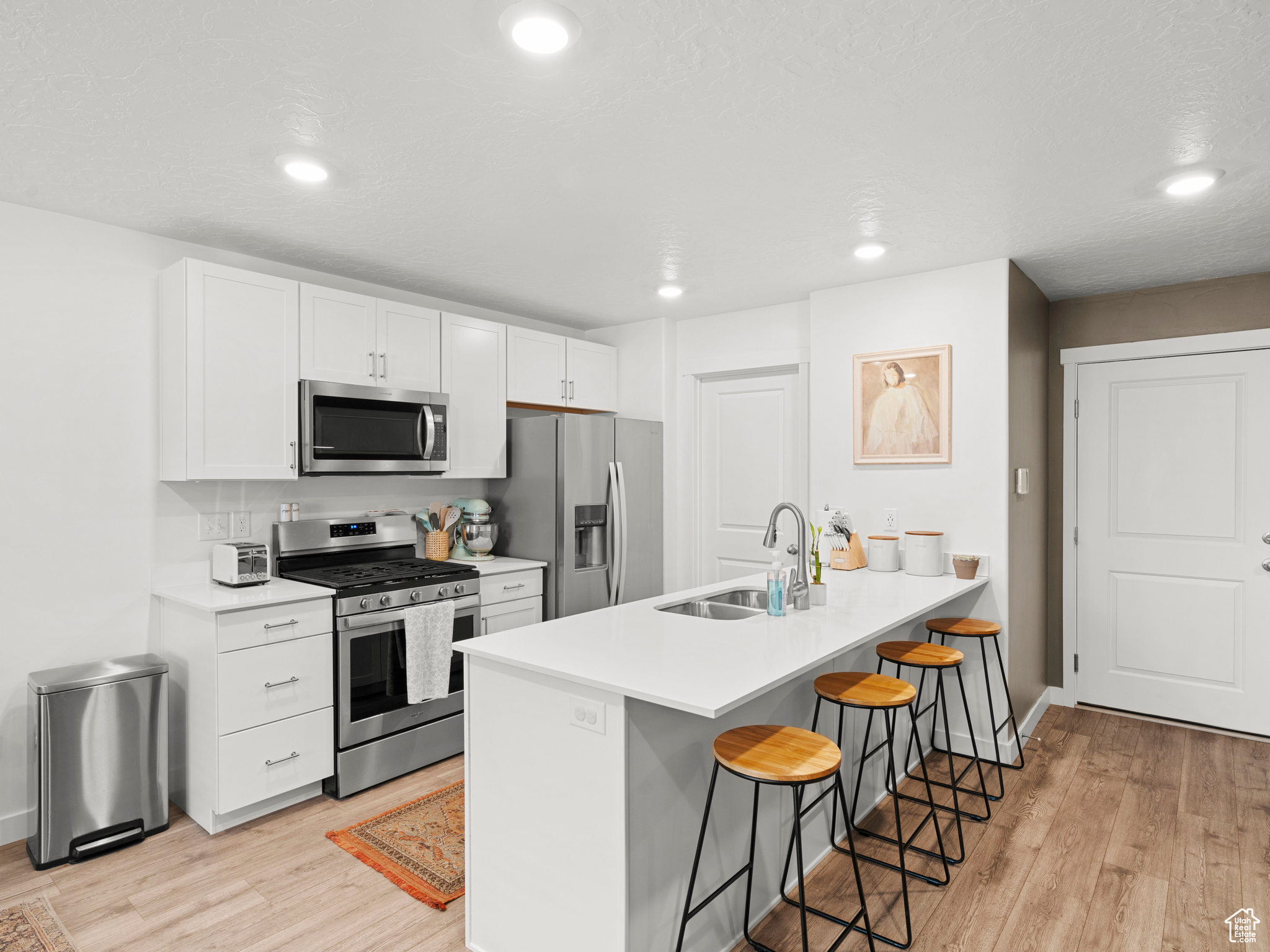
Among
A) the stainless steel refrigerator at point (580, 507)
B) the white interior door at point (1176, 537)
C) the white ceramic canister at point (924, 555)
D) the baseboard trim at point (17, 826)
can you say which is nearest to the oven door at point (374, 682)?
the stainless steel refrigerator at point (580, 507)

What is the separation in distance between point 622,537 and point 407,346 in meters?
1.59

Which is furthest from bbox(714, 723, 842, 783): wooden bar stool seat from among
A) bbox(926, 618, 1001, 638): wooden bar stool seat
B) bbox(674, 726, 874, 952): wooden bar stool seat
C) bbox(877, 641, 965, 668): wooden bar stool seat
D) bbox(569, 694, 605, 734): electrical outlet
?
bbox(926, 618, 1001, 638): wooden bar stool seat

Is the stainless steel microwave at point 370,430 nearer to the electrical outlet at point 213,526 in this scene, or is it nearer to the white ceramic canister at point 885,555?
the electrical outlet at point 213,526

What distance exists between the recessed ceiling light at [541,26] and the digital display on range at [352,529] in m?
2.61

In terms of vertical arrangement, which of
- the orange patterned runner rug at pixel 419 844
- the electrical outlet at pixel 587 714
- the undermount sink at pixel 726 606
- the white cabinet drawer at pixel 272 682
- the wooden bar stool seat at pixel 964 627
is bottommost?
the orange patterned runner rug at pixel 419 844

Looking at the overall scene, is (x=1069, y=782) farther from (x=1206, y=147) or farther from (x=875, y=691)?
(x=1206, y=147)

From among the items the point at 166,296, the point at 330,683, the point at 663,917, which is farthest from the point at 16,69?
the point at 663,917

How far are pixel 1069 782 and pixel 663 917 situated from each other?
2312mm

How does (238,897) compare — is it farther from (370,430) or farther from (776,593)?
(776,593)

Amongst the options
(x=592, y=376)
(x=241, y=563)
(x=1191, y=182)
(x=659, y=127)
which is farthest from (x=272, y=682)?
(x=1191, y=182)

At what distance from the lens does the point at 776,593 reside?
248 centimetres

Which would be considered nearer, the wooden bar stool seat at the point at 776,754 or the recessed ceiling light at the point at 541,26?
the recessed ceiling light at the point at 541,26

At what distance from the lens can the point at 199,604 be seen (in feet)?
8.79

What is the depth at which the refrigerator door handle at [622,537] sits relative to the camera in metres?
4.18
